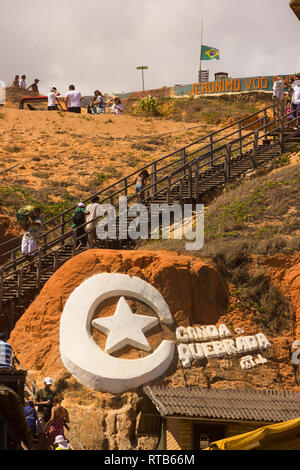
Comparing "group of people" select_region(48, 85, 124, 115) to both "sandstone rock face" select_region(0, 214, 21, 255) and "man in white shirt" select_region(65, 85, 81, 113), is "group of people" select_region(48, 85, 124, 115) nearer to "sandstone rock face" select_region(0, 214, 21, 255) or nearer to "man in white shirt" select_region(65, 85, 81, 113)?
"man in white shirt" select_region(65, 85, 81, 113)

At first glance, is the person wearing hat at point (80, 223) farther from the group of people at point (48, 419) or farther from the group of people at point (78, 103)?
the group of people at point (78, 103)

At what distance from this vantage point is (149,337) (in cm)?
2216

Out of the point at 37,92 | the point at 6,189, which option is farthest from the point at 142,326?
the point at 37,92

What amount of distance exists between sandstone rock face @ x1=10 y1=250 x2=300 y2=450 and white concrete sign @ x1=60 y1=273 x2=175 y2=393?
0.20m

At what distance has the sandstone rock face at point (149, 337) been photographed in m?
20.5

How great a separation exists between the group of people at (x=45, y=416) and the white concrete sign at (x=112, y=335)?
154 cm

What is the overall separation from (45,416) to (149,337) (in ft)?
13.8

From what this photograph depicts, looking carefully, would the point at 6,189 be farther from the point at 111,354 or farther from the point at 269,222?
the point at 111,354

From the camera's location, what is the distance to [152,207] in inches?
1110

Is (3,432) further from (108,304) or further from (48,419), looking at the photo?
(108,304)

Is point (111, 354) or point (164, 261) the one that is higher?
point (164, 261)

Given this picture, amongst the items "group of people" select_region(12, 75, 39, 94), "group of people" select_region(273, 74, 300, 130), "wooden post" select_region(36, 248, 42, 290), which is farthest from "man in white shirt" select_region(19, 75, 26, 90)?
"wooden post" select_region(36, 248, 42, 290)

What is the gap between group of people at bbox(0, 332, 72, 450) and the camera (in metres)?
16.8

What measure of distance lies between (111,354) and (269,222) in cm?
716
